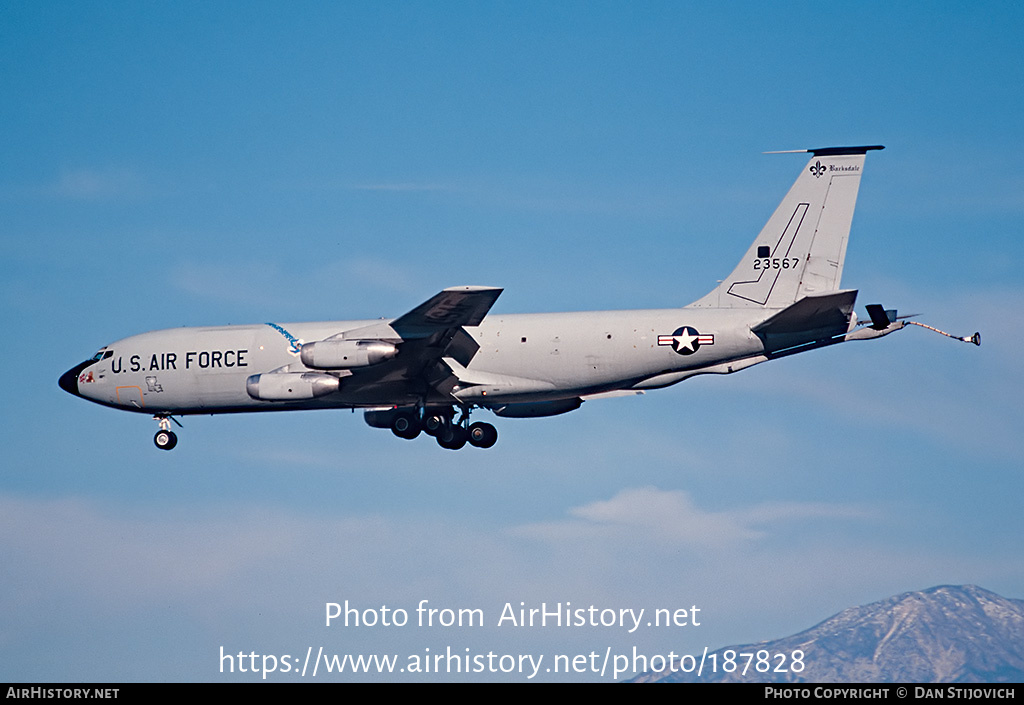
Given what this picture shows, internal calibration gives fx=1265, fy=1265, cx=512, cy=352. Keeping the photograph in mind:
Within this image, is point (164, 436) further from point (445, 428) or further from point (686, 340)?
point (686, 340)

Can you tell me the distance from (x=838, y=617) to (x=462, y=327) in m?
123

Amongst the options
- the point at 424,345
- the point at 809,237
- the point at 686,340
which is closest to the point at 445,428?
the point at 424,345

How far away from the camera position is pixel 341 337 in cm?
3766

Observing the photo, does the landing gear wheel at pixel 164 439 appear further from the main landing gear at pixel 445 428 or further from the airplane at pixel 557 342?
the main landing gear at pixel 445 428

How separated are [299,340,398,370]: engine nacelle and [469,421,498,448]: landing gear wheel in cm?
577

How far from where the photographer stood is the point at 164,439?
42500 millimetres

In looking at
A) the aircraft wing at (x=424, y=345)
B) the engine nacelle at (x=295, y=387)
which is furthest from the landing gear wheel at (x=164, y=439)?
the aircraft wing at (x=424, y=345)

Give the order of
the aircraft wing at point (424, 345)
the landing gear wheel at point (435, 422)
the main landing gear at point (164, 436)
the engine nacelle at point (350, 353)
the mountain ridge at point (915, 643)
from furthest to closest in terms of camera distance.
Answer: the mountain ridge at point (915, 643) < the main landing gear at point (164, 436) < the landing gear wheel at point (435, 422) < the engine nacelle at point (350, 353) < the aircraft wing at point (424, 345)

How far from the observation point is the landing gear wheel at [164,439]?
42.5 m

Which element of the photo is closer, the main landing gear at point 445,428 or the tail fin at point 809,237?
the tail fin at point 809,237
